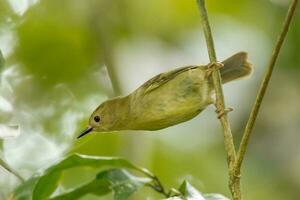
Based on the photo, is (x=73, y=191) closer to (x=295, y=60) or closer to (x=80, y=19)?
(x=80, y=19)

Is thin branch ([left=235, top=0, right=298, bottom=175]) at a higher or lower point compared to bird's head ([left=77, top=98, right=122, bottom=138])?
higher

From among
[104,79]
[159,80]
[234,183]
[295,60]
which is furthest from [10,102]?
[234,183]

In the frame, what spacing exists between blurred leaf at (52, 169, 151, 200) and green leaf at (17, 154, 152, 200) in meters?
0.04

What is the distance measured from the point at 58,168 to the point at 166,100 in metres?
1.04

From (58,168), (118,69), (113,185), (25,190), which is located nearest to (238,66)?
(118,69)

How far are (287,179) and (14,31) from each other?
2668 mm

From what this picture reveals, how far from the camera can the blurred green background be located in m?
5.04

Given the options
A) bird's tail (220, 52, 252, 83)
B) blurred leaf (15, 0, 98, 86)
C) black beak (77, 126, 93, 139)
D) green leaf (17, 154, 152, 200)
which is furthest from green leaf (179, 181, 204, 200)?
blurred leaf (15, 0, 98, 86)

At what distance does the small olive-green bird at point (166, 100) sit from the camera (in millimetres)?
3869

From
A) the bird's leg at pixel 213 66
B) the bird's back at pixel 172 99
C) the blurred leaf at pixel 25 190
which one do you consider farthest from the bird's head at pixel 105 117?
the blurred leaf at pixel 25 190

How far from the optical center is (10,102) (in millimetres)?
5367

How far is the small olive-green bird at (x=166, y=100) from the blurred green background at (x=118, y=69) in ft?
0.72

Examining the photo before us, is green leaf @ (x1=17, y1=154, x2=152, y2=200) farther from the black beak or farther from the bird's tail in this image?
the bird's tail

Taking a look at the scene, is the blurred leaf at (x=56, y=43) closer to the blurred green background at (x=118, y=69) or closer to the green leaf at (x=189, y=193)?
the blurred green background at (x=118, y=69)
